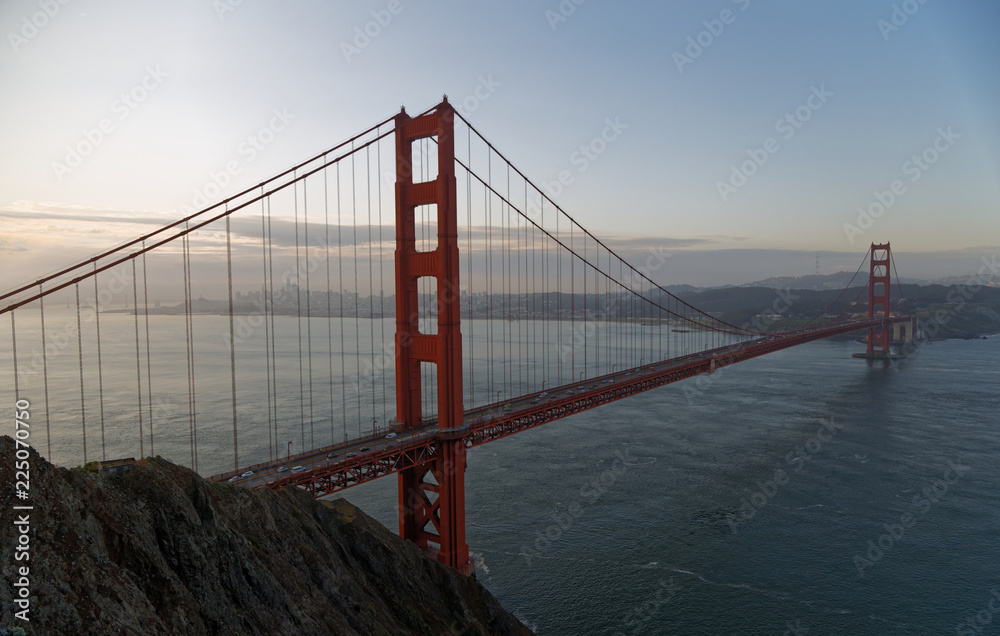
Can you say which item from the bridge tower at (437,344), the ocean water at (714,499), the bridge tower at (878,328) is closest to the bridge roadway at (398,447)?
the bridge tower at (437,344)

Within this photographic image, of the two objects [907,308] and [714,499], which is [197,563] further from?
[907,308]

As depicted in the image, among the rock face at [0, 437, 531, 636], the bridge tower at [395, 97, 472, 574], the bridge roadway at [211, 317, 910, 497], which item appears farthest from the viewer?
the bridge tower at [395, 97, 472, 574]

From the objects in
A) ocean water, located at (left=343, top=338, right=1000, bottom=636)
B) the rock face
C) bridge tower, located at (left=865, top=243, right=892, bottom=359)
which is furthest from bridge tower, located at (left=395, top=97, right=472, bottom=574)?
bridge tower, located at (left=865, top=243, right=892, bottom=359)

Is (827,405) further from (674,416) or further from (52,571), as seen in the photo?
(52,571)

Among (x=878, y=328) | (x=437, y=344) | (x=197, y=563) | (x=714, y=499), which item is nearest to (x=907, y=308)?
(x=878, y=328)

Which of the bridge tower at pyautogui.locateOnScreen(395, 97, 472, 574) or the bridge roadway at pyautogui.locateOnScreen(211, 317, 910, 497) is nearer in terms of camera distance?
the bridge roadway at pyautogui.locateOnScreen(211, 317, 910, 497)

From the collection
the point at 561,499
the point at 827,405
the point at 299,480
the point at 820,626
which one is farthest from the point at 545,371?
the point at 299,480

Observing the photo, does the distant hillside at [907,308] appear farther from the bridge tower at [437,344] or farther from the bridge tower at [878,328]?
the bridge tower at [437,344]

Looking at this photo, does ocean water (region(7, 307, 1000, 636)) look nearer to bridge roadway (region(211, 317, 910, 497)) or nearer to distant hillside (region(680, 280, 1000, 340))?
bridge roadway (region(211, 317, 910, 497))
